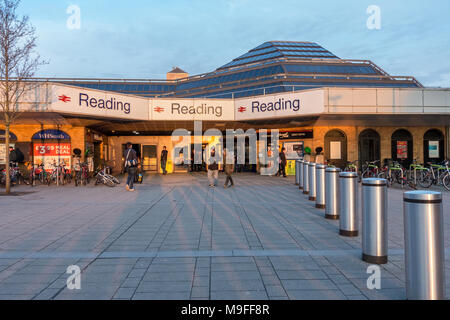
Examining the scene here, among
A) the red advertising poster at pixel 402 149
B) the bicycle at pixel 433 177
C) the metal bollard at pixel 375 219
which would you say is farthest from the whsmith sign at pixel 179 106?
the metal bollard at pixel 375 219

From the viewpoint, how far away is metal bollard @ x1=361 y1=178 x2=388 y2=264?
14.2 ft

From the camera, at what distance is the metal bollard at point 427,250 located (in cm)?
307

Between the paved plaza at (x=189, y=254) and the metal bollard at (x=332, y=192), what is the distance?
296 mm

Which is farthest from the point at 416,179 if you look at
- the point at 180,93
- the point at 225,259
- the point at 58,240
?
the point at 180,93

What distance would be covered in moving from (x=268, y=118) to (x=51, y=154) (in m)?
11.8

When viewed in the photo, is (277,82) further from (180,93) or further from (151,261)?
(151,261)

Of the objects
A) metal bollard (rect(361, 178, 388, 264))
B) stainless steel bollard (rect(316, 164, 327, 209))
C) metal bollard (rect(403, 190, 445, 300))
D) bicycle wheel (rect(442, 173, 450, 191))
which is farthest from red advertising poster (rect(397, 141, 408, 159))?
metal bollard (rect(403, 190, 445, 300))

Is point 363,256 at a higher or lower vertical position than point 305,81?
lower

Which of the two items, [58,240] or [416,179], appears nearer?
[58,240]

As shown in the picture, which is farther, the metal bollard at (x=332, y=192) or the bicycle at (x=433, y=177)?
the bicycle at (x=433, y=177)

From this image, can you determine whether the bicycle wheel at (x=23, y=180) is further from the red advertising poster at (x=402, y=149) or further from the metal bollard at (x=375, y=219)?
the red advertising poster at (x=402, y=149)

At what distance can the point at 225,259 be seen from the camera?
4641mm

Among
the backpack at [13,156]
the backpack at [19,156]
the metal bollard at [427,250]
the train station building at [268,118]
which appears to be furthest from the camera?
the backpack at [19,156]

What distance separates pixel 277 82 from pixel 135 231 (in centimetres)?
2090
